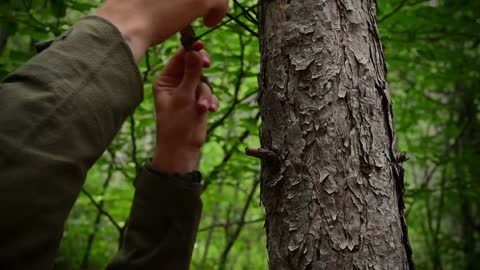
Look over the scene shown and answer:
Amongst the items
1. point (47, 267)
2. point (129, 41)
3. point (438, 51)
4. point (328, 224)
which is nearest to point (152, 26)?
point (129, 41)

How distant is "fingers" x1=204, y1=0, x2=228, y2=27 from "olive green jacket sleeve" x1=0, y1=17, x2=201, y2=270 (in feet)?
0.96

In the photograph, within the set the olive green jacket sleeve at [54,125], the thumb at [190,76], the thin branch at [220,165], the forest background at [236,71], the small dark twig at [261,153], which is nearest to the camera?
the olive green jacket sleeve at [54,125]

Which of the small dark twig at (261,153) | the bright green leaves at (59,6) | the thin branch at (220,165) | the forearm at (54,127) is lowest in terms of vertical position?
the forearm at (54,127)

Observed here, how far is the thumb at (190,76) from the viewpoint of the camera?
140cm

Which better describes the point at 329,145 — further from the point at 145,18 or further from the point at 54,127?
the point at 54,127

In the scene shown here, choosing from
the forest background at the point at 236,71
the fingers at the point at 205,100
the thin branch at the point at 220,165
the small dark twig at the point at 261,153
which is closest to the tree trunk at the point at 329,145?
the small dark twig at the point at 261,153

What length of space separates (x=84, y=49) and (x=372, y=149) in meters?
0.72

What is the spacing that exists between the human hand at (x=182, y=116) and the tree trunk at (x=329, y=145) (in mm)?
232

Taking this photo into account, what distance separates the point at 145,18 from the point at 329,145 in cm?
54

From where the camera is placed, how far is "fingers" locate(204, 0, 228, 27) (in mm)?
1028

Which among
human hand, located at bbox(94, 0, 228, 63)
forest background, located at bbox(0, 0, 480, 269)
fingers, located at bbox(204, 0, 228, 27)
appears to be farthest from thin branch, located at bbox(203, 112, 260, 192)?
Answer: human hand, located at bbox(94, 0, 228, 63)

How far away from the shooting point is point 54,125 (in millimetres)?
706

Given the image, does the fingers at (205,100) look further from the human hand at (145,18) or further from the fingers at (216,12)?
the human hand at (145,18)

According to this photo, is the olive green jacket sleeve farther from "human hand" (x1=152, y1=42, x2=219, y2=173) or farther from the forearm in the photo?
"human hand" (x1=152, y1=42, x2=219, y2=173)
